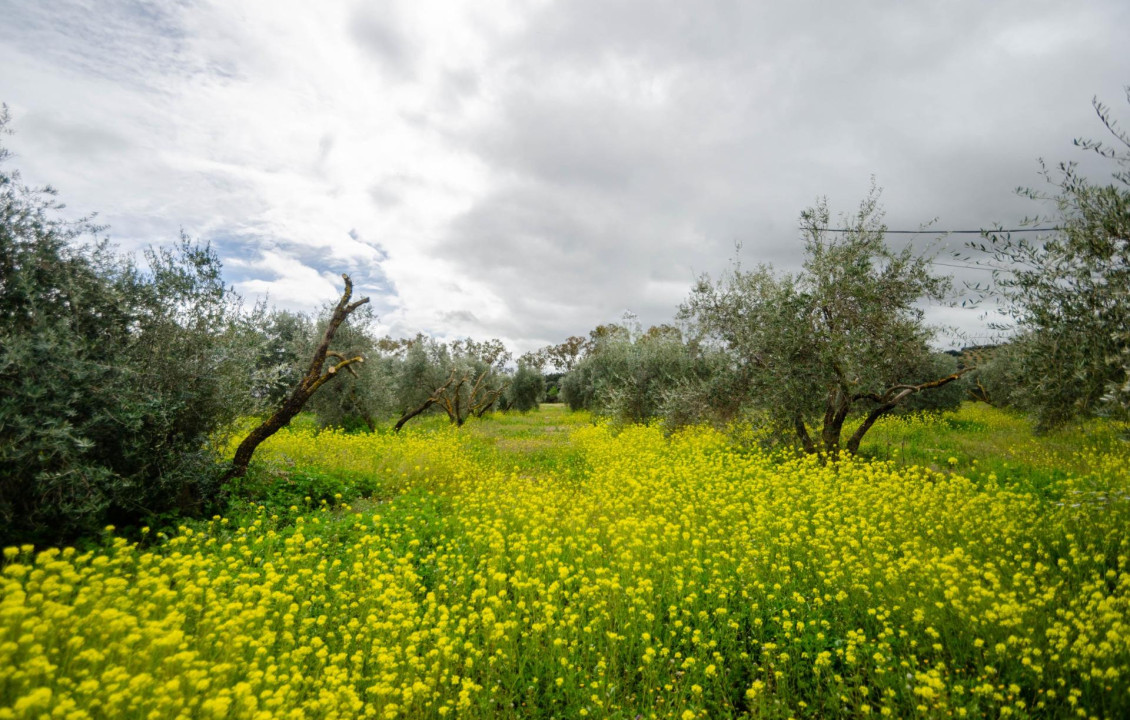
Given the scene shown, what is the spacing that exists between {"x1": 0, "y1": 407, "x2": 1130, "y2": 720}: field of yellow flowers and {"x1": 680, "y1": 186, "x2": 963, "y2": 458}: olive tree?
2.86 m

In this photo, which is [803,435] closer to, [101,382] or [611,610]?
[611,610]

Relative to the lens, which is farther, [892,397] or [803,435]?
[803,435]

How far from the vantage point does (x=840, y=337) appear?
11.2 m

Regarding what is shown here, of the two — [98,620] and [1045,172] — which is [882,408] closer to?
[1045,172]

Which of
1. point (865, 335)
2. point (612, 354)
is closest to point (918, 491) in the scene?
point (865, 335)

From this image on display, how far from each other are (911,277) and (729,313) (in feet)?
14.0

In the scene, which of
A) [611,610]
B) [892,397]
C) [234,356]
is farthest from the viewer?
[892,397]

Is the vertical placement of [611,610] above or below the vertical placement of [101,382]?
below

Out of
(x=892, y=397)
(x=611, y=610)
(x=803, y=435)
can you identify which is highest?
(x=892, y=397)

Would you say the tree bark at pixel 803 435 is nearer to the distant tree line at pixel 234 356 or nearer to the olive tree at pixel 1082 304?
the distant tree line at pixel 234 356

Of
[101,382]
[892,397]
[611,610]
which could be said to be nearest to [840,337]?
[892,397]

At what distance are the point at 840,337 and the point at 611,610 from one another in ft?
29.7

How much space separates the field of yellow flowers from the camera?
3277 mm

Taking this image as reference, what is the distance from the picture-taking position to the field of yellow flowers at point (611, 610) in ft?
10.8
